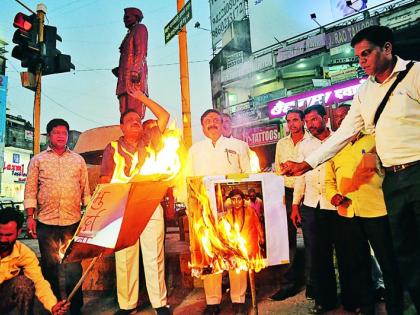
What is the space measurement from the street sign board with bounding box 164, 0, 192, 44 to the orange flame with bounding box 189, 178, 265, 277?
487 centimetres

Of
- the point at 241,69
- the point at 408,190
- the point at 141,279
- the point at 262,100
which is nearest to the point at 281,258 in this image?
the point at 408,190

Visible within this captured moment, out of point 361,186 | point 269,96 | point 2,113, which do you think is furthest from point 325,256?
point 2,113

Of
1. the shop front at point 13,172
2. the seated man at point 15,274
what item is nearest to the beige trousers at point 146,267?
the seated man at point 15,274

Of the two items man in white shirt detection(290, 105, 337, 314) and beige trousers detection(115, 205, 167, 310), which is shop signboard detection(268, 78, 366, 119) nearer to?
man in white shirt detection(290, 105, 337, 314)

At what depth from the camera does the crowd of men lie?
2.68 meters

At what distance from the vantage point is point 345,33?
24109mm

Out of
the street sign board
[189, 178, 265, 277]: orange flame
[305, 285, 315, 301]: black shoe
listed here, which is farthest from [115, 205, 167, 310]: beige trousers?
the street sign board

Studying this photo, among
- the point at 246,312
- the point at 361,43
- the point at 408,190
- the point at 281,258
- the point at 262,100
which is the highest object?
the point at 262,100

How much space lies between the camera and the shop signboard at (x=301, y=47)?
86.0ft

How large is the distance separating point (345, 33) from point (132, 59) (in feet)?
77.0

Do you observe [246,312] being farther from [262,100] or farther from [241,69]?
[241,69]

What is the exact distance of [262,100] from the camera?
94.3 feet

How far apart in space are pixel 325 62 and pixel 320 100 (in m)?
8.78

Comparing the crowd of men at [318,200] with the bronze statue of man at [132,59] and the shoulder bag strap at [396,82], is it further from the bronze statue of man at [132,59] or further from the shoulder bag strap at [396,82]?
the bronze statue of man at [132,59]
